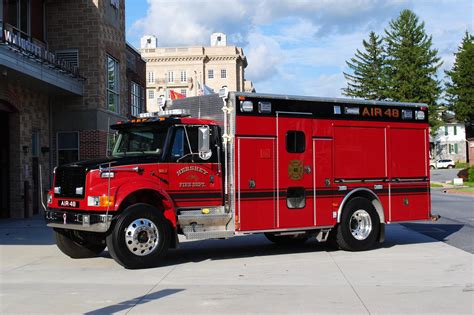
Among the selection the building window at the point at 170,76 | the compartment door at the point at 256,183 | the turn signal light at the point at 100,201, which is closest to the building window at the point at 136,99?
the compartment door at the point at 256,183

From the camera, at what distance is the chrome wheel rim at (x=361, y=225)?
450 inches

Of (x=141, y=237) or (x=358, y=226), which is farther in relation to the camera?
(x=358, y=226)

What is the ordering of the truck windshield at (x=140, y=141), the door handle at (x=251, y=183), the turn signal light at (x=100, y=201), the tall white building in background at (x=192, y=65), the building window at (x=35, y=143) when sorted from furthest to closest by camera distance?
1. the tall white building in background at (x=192, y=65)
2. the building window at (x=35, y=143)
3. the door handle at (x=251, y=183)
4. the truck windshield at (x=140, y=141)
5. the turn signal light at (x=100, y=201)

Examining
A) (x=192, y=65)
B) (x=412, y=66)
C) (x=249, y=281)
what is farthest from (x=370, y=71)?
(x=249, y=281)

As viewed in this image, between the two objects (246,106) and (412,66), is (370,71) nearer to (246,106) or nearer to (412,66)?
(412,66)

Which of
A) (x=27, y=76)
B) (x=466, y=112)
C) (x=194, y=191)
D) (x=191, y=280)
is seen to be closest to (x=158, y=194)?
(x=194, y=191)

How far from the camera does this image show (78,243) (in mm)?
10750

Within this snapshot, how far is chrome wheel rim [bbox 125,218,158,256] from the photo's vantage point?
30.5 ft

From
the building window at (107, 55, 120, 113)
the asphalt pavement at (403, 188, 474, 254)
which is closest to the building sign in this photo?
the building window at (107, 55, 120, 113)

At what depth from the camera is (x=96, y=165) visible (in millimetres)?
9398

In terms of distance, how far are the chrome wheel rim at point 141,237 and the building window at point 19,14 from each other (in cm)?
1254

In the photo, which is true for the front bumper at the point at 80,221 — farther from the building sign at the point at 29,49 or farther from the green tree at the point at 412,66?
the green tree at the point at 412,66

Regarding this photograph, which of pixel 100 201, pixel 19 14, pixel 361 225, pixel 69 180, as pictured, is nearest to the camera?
pixel 100 201

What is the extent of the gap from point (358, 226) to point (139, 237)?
15.0ft
